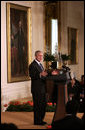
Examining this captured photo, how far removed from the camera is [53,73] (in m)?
6.06

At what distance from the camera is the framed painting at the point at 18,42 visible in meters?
10.3

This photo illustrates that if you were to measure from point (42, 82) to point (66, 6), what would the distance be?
9097 millimetres

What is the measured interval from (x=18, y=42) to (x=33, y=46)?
1084 millimetres

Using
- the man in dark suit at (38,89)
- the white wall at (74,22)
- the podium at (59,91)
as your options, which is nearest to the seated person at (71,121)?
the podium at (59,91)

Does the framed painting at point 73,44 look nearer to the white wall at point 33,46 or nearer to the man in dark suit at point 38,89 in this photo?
the white wall at point 33,46

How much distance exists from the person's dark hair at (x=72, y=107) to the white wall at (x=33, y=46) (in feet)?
14.4

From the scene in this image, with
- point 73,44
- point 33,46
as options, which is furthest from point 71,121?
point 73,44

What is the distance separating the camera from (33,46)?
11734 mm

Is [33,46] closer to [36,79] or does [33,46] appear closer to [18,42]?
[18,42]

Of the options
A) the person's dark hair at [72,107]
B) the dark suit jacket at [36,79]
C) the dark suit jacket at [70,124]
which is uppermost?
the dark suit jacket at [36,79]

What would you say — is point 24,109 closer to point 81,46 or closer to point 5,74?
point 5,74

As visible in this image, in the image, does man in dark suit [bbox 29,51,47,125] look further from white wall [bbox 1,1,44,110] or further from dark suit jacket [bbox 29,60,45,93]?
white wall [bbox 1,1,44,110]

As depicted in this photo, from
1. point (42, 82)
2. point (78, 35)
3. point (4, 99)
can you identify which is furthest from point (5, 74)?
point (78, 35)

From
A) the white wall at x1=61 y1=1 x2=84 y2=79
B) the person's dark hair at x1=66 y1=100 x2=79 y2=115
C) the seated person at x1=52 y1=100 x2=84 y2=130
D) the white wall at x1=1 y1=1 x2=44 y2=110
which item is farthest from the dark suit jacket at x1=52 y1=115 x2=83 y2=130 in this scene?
the white wall at x1=61 y1=1 x2=84 y2=79
